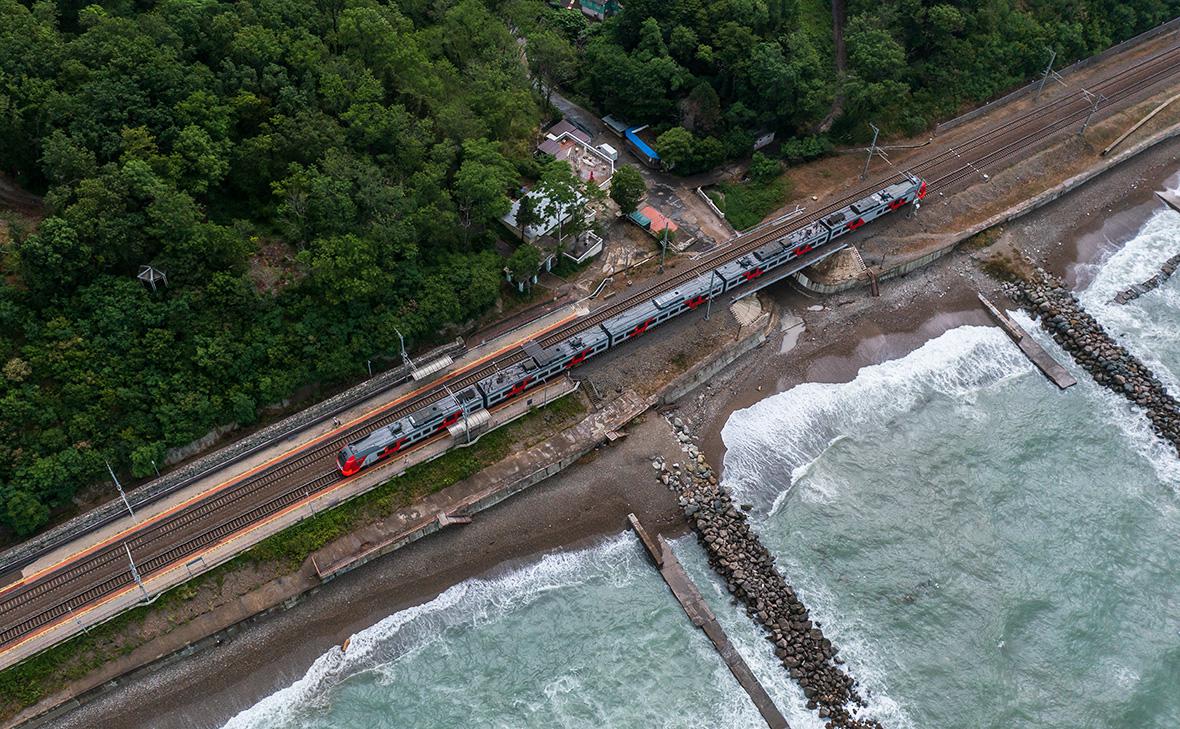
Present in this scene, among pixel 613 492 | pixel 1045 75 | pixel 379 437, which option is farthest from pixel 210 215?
pixel 1045 75

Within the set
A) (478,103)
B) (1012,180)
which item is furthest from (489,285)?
(1012,180)

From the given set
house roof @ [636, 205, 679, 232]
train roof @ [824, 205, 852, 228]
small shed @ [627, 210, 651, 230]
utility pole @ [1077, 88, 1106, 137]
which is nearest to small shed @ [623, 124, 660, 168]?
house roof @ [636, 205, 679, 232]

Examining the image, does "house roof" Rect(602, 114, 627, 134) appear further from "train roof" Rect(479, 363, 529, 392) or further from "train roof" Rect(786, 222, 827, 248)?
"train roof" Rect(479, 363, 529, 392)

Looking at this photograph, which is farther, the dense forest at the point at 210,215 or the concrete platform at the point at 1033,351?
the concrete platform at the point at 1033,351

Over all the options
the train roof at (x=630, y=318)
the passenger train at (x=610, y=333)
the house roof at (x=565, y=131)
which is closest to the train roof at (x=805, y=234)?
the passenger train at (x=610, y=333)

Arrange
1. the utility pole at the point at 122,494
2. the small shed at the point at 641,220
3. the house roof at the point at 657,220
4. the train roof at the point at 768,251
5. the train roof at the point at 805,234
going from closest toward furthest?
the utility pole at the point at 122,494
the train roof at the point at 768,251
the train roof at the point at 805,234
the small shed at the point at 641,220
the house roof at the point at 657,220

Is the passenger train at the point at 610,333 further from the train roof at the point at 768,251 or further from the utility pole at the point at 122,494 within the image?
the utility pole at the point at 122,494
